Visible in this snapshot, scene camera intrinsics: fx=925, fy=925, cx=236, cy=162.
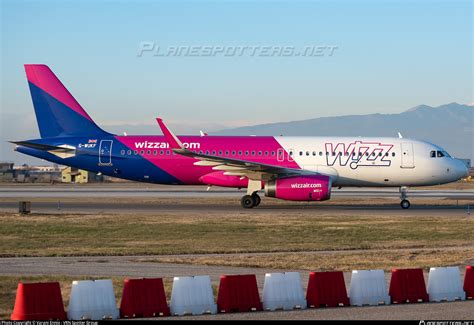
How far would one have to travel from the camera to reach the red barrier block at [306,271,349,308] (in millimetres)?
17094

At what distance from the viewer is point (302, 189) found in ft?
147

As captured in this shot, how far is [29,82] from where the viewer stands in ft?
166

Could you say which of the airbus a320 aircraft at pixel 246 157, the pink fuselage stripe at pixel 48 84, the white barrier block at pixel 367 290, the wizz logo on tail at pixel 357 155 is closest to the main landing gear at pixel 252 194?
the airbus a320 aircraft at pixel 246 157

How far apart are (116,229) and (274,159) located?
50.6ft

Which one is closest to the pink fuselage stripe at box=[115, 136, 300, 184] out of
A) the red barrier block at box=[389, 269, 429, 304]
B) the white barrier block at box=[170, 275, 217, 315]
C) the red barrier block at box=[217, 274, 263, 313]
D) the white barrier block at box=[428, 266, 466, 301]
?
the white barrier block at box=[428, 266, 466, 301]

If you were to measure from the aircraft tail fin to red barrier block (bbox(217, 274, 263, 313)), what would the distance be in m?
34.4

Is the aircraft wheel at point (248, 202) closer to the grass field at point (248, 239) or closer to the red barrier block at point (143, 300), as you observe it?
the grass field at point (248, 239)

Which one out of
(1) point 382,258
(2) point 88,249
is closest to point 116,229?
(2) point 88,249

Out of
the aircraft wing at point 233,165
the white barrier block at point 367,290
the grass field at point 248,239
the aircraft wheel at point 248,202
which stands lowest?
the white barrier block at point 367,290

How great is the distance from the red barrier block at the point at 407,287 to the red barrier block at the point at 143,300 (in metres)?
4.51

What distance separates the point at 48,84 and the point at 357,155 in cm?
1717

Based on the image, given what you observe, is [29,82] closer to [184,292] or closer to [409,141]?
[409,141]

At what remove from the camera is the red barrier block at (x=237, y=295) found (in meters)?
16.5

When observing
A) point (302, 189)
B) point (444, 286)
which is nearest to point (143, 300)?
point (444, 286)
